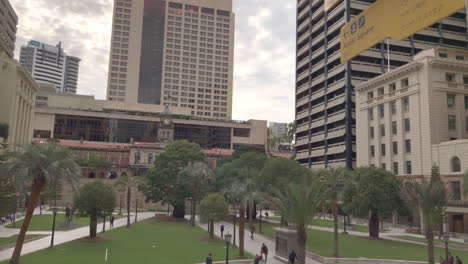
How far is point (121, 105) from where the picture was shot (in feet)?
498

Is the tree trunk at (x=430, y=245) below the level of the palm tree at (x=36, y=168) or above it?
below

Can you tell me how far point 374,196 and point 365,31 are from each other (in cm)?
3176

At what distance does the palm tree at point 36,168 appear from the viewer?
2766 centimetres

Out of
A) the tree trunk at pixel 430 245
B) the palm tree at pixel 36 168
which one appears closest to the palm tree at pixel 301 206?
the tree trunk at pixel 430 245

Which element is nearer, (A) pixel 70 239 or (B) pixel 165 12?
(A) pixel 70 239

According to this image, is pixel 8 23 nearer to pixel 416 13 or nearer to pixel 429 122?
pixel 429 122

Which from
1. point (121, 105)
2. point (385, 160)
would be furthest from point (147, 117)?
point (385, 160)

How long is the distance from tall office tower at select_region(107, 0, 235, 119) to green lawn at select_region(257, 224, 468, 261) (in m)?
139

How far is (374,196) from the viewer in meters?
48.3

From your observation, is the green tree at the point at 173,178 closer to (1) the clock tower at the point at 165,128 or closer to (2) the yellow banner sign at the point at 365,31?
(1) the clock tower at the point at 165,128

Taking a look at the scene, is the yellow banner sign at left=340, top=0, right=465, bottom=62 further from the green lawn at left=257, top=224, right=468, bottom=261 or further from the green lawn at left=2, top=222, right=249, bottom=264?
the green lawn at left=2, top=222, right=249, bottom=264

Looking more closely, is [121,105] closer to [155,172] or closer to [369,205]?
[155,172]

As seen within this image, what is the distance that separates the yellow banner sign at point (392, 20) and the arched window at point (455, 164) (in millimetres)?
40598

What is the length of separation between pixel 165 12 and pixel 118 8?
2168cm
